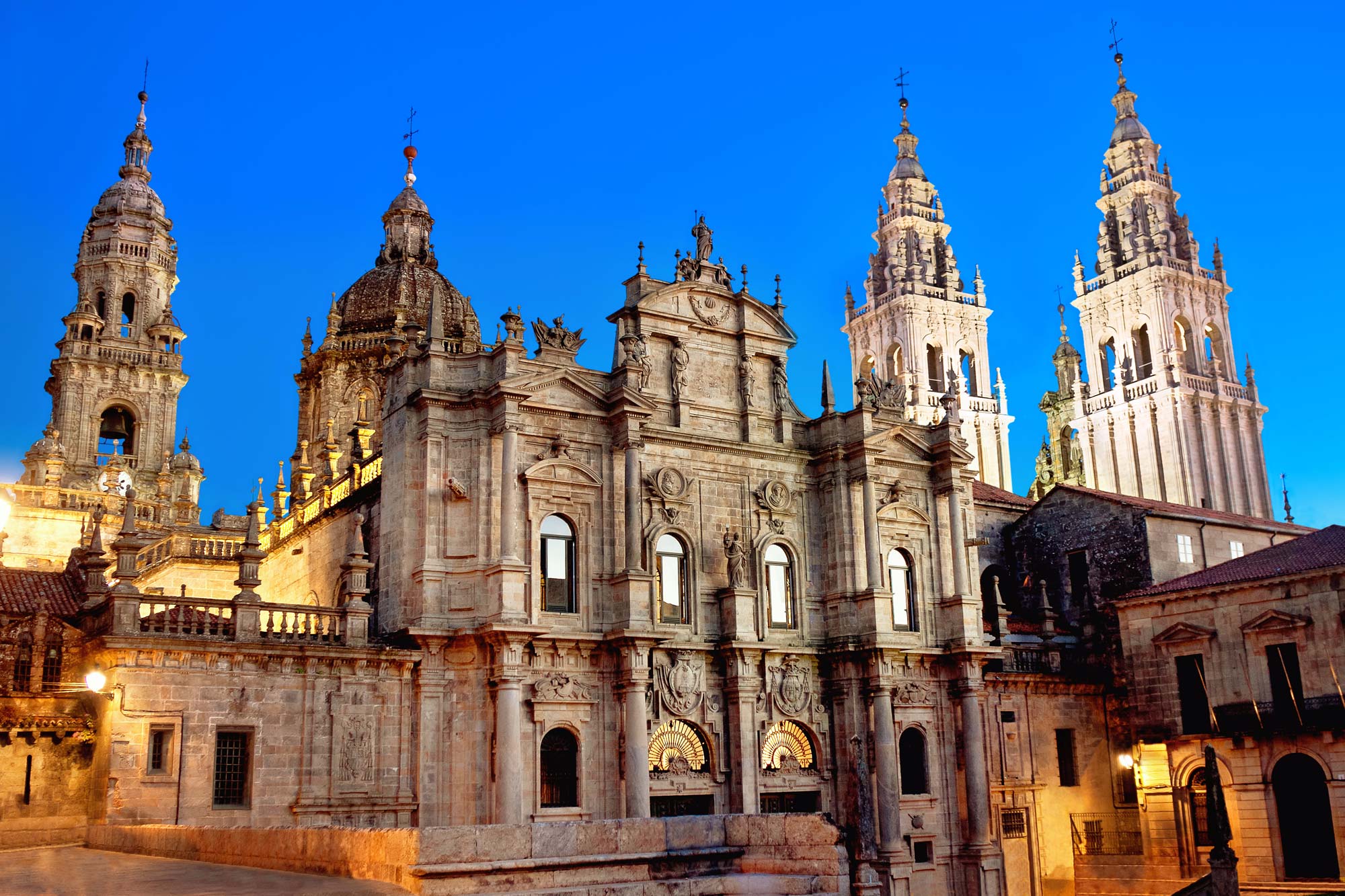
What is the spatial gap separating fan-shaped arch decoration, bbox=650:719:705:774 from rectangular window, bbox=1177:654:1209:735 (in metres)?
13.9

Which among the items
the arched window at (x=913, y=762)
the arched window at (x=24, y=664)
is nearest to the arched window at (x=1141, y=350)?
the arched window at (x=913, y=762)

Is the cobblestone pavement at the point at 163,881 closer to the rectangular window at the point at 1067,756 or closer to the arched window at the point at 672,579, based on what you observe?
the arched window at the point at 672,579

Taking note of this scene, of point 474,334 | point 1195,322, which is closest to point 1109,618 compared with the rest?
point 474,334

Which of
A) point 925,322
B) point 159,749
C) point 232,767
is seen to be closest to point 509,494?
point 232,767

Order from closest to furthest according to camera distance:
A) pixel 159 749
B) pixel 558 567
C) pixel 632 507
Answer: pixel 159 749 < pixel 558 567 < pixel 632 507

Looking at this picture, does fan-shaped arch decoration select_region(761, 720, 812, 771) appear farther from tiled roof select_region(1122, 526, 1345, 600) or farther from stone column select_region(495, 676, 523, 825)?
tiled roof select_region(1122, 526, 1345, 600)

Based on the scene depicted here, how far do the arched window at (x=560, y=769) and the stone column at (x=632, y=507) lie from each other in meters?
4.06

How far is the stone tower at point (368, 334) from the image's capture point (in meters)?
41.1

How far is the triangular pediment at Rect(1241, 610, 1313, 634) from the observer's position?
32.2m

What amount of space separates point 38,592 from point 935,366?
2186 inches

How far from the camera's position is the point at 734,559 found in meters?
31.0

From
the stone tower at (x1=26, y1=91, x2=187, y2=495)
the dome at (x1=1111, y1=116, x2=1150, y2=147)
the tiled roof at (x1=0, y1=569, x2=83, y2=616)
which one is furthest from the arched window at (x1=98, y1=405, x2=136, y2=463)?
the dome at (x1=1111, y1=116, x2=1150, y2=147)

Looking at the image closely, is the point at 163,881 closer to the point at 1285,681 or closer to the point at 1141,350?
the point at 1285,681

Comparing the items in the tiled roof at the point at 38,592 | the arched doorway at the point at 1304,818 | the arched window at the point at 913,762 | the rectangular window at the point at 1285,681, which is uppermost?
the tiled roof at the point at 38,592
